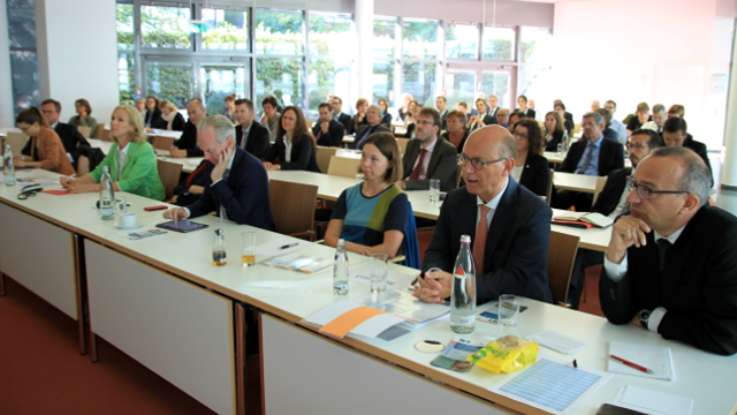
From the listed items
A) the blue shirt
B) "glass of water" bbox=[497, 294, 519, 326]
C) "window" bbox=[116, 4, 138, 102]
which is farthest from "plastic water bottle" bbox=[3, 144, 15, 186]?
"window" bbox=[116, 4, 138, 102]

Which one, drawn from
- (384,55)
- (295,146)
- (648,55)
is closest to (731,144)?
(295,146)

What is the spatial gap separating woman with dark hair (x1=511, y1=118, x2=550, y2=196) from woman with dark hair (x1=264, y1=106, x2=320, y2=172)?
8.00 feet

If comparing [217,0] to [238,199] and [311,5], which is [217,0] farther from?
[238,199]

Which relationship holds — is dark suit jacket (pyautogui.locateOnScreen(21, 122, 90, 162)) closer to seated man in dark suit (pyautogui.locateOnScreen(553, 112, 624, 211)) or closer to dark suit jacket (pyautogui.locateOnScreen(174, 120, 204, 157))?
dark suit jacket (pyautogui.locateOnScreen(174, 120, 204, 157))

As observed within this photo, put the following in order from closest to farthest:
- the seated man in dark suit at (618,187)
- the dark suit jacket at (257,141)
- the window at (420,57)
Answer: the seated man in dark suit at (618,187) → the dark suit jacket at (257,141) → the window at (420,57)

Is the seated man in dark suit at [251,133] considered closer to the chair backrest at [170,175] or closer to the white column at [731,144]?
the chair backrest at [170,175]

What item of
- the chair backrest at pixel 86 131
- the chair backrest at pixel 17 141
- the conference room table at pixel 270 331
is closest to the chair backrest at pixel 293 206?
the conference room table at pixel 270 331

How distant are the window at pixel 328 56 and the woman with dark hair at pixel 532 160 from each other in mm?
10778

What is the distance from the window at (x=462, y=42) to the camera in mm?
17609

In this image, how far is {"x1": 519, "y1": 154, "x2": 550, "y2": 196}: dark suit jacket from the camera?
17.7ft

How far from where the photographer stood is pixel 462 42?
58.7 ft

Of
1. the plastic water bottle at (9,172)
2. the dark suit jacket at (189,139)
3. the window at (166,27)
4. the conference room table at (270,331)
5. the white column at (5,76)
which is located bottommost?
the conference room table at (270,331)

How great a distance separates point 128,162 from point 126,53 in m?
9.00

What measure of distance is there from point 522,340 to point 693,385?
20.4 inches
